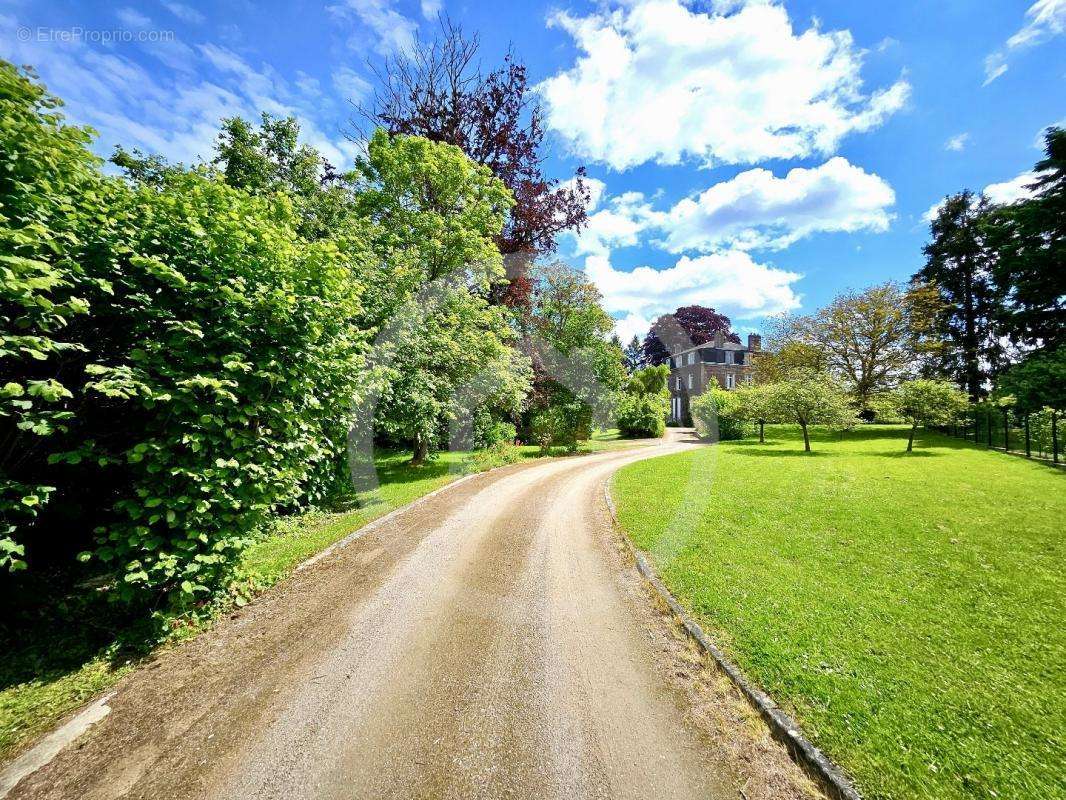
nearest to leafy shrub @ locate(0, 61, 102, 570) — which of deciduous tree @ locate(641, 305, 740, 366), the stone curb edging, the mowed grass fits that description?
the stone curb edging

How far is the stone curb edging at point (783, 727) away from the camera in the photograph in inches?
113

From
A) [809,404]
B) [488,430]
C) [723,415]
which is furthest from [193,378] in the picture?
[723,415]

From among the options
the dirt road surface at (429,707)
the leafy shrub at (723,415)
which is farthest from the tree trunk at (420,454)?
the leafy shrub at (723,415)

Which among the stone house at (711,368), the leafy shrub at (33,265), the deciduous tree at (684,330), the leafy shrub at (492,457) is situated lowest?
the leafy shrub at (492,457)

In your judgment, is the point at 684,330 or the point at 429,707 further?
the point at 684,330

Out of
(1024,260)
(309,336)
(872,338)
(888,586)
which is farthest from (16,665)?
(872,338)

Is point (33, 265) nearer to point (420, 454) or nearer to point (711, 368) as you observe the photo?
point (420, 454)

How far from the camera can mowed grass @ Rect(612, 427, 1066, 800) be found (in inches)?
121

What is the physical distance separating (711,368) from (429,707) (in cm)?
5416

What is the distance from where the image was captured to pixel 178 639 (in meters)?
4.53

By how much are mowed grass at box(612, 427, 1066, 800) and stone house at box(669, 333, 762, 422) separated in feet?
132

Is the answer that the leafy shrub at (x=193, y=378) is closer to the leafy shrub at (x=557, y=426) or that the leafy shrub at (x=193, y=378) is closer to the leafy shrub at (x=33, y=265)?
the leafy shrub at (x=33, y=265)

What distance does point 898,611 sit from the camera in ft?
16.4

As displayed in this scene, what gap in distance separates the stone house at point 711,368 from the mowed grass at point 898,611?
132ft
